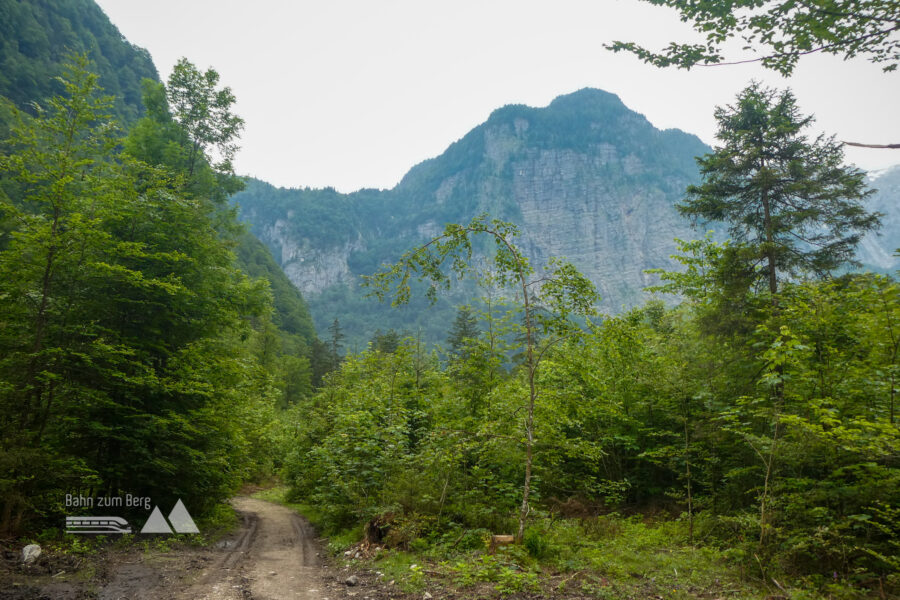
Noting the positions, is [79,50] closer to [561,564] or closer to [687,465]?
[561,564]

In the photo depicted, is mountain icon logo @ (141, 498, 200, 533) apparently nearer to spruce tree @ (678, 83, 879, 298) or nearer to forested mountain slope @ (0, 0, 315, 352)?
spruce tree @ (678, 83, 879, 298)

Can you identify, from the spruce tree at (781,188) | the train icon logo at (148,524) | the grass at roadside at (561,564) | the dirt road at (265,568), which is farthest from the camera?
the spruce tree at (781,188)

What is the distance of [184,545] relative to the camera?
10.5 m

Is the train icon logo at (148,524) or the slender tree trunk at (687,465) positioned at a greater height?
the slender tree trunk at (687,465)

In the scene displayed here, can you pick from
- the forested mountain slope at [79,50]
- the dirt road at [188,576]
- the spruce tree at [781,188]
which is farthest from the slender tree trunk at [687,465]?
the forested mountain slope at [79,50]

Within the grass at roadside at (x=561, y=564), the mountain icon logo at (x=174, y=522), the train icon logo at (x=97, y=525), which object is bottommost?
the mountain icon logo at (x=174, y=522)

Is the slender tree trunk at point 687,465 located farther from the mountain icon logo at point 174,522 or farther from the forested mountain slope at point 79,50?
the forested mountain slope at point 79,50

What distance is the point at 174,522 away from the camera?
38.3 feet

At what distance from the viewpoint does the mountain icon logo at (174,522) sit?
11079 mm

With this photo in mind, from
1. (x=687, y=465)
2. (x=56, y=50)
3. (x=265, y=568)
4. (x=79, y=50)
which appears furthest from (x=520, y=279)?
(x=79, y=50)

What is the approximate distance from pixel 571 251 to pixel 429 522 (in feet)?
660

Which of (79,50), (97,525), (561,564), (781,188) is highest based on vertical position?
(79,50)

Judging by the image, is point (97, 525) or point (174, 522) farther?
point (174, 522)

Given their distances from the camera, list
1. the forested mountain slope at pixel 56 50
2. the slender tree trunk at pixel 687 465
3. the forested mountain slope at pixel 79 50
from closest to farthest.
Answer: the slender tree trunk at pixel 687 465, the forested mountain slope at pixel 56 50, the forested mountain slope at pixel 79 50
